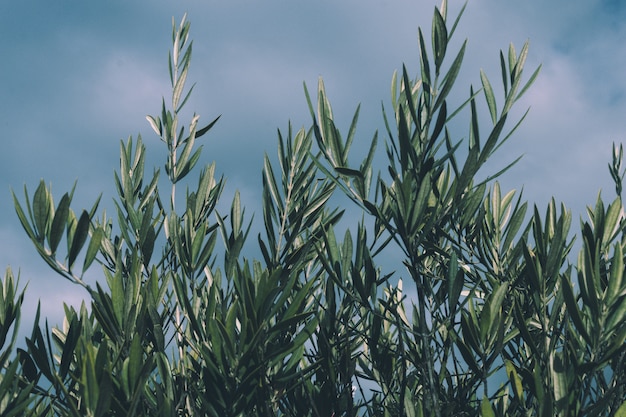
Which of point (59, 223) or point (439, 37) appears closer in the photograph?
point (439, 37)

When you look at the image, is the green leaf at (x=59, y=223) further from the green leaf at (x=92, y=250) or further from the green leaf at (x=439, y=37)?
the green leaf at (x=439, y=37)

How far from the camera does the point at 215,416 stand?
6.71 ft

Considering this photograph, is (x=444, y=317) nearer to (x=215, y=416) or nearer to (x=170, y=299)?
(x=215, y=416)

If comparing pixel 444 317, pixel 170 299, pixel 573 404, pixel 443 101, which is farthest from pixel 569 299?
pixel 170 299

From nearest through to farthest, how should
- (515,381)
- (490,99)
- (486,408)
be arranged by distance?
(486,408) < (515,381) < (490,99)

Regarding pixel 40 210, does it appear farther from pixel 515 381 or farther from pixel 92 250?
pixel 515 381

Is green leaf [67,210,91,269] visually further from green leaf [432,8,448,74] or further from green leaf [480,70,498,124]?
green leaf [480,70,498,124]

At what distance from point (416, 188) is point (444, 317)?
50 centimetres

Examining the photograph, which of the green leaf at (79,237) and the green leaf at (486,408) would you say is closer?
the green leaf at (486,408)

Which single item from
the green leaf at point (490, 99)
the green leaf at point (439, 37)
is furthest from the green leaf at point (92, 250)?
the green leaf at point (490, 99)

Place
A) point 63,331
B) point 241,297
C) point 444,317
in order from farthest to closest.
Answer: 1. point 63,331
2. point 444,317
3. point 241,297

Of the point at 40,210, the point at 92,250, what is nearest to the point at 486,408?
the point at 92,250

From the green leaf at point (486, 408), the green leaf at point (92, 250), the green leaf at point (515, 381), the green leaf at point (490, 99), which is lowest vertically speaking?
the green leaf at point (486, 408)

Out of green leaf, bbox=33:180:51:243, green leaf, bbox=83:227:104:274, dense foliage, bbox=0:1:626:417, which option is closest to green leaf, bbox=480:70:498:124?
dense foliage, bbox=0:1:626:417
